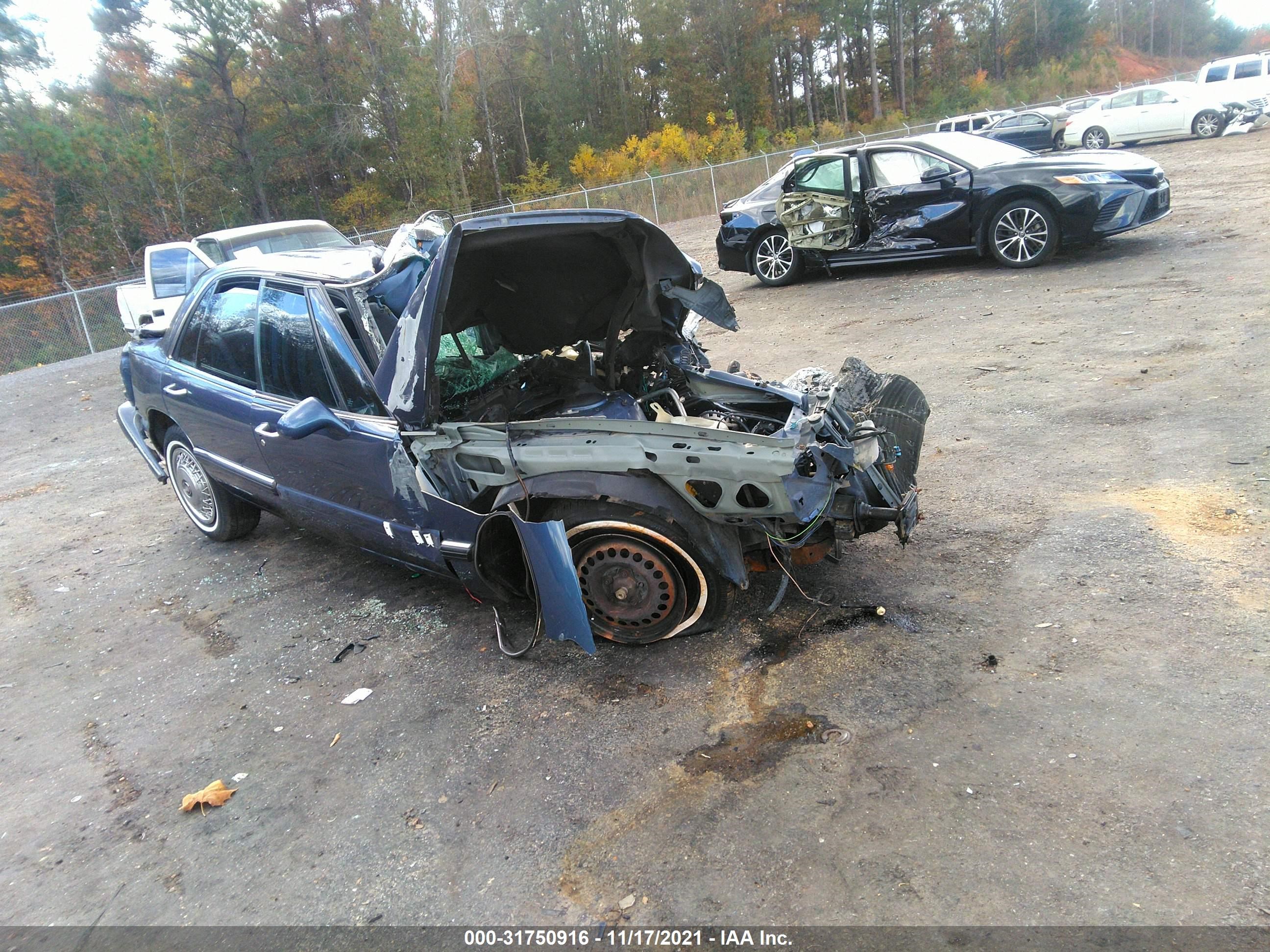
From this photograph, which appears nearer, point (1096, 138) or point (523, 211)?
point (523, 211)

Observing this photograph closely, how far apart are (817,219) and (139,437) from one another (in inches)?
333

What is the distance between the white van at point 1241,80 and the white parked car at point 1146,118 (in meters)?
0.69

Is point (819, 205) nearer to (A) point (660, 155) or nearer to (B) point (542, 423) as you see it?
(B) point (542, 423)

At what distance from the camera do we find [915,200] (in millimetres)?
10508

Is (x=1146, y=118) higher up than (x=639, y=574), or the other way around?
(x=1146, y=118)

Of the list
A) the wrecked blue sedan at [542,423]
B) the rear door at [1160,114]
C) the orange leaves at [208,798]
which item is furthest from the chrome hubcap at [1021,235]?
the rear door at [1160,114]

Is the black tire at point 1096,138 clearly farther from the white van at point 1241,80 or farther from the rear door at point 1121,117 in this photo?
the white van at point 1241,80

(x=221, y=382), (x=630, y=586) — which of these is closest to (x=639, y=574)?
(x=630, y=586)

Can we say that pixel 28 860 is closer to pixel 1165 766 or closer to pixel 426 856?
pixel 426 856

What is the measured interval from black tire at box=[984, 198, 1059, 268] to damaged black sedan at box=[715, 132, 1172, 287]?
12 mm

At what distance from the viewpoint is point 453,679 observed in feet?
13.2

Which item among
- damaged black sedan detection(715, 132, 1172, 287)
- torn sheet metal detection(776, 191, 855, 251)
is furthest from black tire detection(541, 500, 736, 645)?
torn sheet metal detection(776, 191, 855, 251)

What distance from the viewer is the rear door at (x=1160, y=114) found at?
20.6 metres

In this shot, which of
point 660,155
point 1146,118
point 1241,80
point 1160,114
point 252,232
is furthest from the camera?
point 660,155
